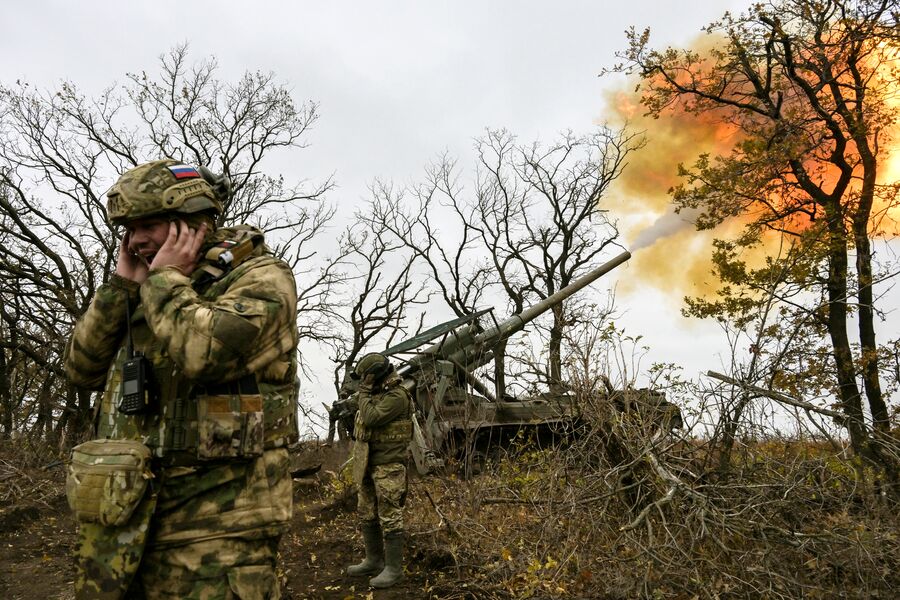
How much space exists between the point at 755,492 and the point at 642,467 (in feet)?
2.39

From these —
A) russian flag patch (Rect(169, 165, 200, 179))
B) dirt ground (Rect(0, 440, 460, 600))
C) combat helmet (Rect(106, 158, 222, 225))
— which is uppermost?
russian flag patch (Rect(169, 165, 200, 179))

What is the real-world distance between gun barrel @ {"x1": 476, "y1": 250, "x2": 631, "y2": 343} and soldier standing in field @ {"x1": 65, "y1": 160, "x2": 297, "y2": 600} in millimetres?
10865

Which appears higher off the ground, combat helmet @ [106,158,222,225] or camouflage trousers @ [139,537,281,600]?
combat helmet @ [106,158,222,225]

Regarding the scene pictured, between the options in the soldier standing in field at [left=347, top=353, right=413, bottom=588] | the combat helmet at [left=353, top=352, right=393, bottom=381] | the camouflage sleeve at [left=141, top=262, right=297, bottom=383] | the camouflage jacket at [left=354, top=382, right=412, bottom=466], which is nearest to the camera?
the camouflage sleeve at [left=141, top=262, right=297, bottom=383]

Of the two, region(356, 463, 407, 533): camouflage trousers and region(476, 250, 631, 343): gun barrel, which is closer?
region(356, 463, 407, 533): camouflage trousers

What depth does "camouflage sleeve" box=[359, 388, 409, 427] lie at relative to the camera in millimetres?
6375

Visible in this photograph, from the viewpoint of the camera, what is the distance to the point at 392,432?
6.44m

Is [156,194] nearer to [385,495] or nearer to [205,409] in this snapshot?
[205,409]

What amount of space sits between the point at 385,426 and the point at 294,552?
85.1 inches

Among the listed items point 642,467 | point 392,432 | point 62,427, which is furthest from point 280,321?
point 62,427

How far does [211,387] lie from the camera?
7.57ft

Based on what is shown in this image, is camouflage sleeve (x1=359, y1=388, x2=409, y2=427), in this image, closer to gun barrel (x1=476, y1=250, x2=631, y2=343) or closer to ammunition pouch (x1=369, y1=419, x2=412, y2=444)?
ammunition pouch (x1=369, y1=419, x2=412, y2=444)

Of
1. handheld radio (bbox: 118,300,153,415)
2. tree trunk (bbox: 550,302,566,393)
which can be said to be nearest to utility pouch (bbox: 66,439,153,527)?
handheld radio (bbox: 118,300,153,415)

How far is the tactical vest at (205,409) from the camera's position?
2.26 m
